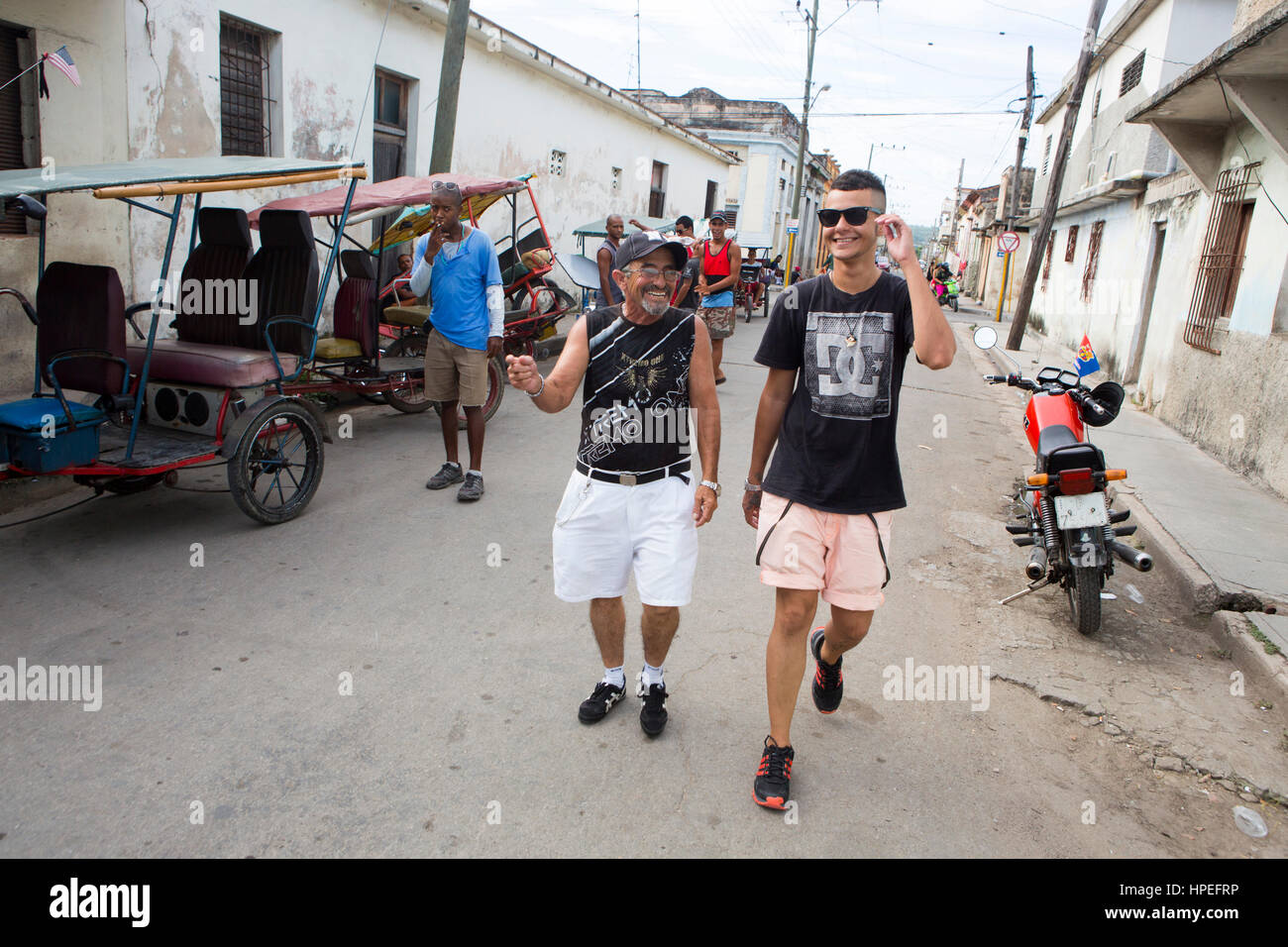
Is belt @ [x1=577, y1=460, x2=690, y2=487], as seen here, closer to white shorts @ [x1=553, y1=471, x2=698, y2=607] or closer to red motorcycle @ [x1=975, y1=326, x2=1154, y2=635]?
white shorts @ [x1=553, y1=471, x2=698, y2=607]

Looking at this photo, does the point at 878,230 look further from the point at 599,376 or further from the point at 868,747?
the point at 868,747

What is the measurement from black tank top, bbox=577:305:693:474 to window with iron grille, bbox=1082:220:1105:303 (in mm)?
17696

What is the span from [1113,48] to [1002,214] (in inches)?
763

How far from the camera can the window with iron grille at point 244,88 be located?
9.13 metres

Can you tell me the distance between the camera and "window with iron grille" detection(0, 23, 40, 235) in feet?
22.9

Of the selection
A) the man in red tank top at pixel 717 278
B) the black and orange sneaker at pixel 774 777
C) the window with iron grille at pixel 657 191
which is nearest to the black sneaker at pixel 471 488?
the black and orange sneaker at pixel 774 777

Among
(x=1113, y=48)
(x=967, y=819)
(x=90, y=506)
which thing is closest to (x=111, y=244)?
(x=90, y=506)

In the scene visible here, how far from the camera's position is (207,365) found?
17.0 ft

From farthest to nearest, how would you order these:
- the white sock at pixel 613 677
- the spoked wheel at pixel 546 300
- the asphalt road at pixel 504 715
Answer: the spoked wheel at pixel 546 300 < the white sock at pixel 613 677 < the asphalt road at pixel 504 715

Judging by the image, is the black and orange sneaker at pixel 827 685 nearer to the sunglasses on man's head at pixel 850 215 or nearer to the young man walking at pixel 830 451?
the young man walking at pixel 830 451

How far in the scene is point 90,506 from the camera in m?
5.41

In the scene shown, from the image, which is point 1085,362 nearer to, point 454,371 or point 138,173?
point 454,371

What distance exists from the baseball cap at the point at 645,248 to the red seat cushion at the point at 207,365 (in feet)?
10.1

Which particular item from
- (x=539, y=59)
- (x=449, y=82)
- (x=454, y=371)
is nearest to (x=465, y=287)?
(x=454, y=371)
